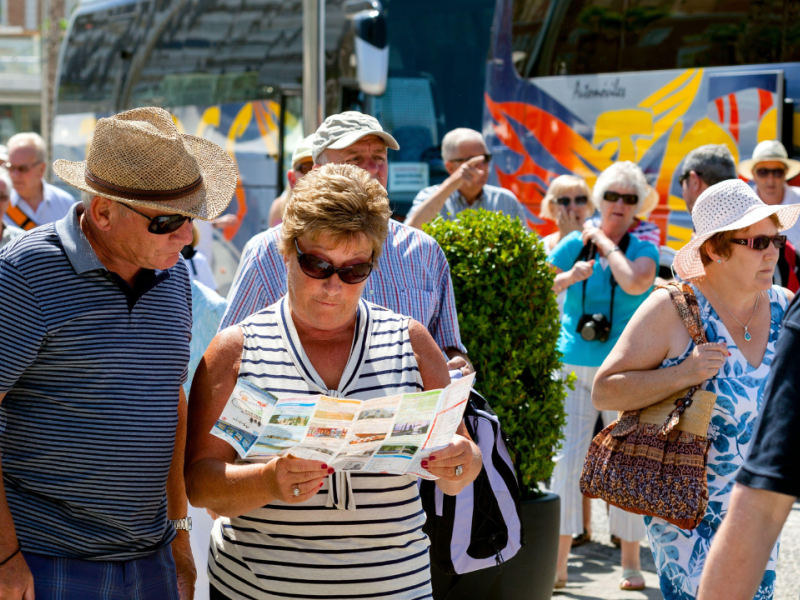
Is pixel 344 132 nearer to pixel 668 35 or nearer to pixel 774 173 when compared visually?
pixel 774 173

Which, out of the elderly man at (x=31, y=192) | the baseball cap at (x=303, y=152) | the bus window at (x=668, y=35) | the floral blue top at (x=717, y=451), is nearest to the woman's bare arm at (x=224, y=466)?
the floral blue top at (x=717, y=451)

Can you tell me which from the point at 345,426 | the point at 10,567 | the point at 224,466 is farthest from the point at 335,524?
the point at 10,567

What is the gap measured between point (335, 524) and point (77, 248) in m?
0.93

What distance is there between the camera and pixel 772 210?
3.28m

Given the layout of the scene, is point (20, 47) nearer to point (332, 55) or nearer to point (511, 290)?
point (332, 55)

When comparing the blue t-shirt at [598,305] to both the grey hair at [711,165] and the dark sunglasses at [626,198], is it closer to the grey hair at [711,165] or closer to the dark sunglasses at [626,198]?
the dark sunglasses at [626,198]

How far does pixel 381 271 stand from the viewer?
3.36 m

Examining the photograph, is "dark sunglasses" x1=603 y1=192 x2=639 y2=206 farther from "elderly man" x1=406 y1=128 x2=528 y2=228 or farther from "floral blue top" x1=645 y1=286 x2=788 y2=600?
"floral blue top" x1=645 y1=286 x2=788 y2=600

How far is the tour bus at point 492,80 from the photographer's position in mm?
7828

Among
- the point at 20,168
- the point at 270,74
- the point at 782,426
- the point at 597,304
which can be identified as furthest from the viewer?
the point at 270,74

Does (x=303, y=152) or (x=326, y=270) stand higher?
(x=326, y=270)

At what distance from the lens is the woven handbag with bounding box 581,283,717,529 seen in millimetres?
3186

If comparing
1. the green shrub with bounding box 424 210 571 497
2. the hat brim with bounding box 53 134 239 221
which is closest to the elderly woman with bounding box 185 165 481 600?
the hat brim with bounding box 53 134 239 221

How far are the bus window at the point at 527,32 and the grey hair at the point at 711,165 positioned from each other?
365 cm
